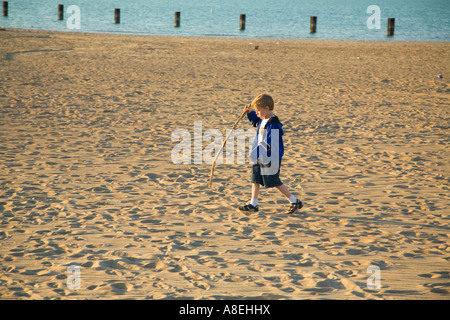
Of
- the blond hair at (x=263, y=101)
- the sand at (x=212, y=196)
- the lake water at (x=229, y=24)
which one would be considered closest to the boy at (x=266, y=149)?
the blond hair at (x=263, y=101)

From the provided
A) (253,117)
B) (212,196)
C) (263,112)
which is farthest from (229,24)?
(263,112)

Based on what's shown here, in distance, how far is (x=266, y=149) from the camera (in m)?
5.23

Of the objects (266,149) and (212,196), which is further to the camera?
(212,196)

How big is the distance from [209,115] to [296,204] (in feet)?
16.7

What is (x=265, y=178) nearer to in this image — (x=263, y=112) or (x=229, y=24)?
(x=263, y=112)

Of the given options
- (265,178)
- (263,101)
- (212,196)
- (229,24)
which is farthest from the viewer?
(229,24)

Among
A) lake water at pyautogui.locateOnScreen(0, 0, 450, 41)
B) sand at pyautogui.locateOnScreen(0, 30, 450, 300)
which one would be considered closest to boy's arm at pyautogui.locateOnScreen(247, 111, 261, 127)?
sand at pyautogui.locateOnScreen(0, 30, 450, 300)

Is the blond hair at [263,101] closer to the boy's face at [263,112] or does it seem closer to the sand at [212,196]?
the boy's face at [263,112]

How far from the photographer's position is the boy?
16.9ft

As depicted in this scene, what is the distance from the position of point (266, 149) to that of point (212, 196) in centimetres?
108

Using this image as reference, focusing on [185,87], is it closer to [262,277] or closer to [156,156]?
[156,156]

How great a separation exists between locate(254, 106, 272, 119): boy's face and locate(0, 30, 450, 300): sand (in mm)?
1038

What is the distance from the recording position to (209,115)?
10.2m
